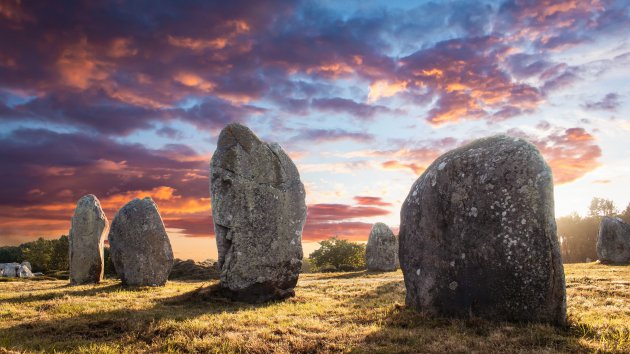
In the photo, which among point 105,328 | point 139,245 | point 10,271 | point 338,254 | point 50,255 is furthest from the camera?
point 50,255

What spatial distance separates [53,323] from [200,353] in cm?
553

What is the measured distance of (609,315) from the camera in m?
11.2

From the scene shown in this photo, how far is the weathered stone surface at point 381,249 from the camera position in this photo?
115 ft

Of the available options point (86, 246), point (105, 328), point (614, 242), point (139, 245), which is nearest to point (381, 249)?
point (614, 242)

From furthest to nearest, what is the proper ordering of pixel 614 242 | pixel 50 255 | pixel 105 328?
pixel 50 255 < pixel 614 242 < pixel 105 328

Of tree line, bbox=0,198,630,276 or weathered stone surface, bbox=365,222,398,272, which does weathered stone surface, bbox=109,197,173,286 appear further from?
tree line, bbox=0,198,630,276

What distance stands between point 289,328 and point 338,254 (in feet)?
131

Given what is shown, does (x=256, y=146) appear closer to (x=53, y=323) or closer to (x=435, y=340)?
(x=53, y=323)

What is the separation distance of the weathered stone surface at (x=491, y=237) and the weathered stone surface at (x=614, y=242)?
104ft

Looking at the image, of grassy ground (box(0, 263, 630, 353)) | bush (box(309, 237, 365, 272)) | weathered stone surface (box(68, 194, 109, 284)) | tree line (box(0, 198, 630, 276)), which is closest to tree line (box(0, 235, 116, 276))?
tree line (box(0, 198, 630, 276))

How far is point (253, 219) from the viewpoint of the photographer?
15836 millimetres

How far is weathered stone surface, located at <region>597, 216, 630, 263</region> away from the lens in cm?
3553

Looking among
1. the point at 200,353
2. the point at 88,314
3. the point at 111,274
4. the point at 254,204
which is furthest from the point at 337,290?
the point at 111,274

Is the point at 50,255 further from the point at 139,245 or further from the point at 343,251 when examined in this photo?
the point at 139,245
